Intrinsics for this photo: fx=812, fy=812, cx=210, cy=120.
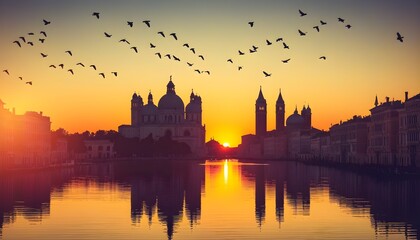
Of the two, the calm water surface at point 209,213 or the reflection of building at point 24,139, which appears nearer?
the calm water surface at point 209,213

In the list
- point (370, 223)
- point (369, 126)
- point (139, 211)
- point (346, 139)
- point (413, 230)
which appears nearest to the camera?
point (413, 230)

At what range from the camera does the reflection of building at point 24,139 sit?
118 m

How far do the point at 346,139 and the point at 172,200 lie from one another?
122 meters

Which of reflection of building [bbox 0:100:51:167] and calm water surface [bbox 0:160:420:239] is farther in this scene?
reflection of building [bbox 0:100:51:167]

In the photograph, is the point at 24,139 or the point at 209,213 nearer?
the point at 209,213

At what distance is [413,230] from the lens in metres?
31.4

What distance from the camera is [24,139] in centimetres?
13288

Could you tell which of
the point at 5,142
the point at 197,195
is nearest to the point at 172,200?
the point at 197,195

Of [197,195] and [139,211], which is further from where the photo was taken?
[197,195]

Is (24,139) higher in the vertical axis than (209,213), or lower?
higher

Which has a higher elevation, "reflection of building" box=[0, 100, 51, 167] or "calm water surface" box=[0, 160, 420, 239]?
"reflection of building" box=[0, 100, 51, 167]

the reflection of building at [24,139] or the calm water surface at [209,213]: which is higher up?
the reflection of building at [24,139]

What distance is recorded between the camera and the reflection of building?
118312 mm

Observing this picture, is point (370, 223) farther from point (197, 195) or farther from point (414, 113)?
point (414, 113)
